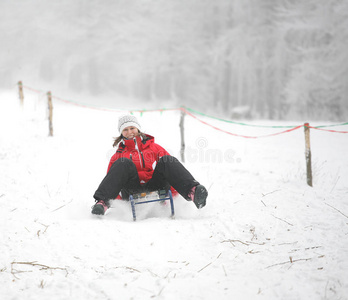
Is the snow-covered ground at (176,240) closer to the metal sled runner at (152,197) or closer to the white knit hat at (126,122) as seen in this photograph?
the metal sled runner at (152,197)

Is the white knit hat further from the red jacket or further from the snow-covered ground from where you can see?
the snow-covered ground

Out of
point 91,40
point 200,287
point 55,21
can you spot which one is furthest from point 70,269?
point 55,21

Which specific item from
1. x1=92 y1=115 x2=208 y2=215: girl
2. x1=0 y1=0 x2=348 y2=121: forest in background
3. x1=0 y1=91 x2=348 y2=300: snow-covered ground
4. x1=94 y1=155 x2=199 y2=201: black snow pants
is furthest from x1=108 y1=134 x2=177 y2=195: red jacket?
x1=0 y1=0 x2=348 y2=121: forest in background

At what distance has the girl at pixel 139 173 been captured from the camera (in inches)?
106

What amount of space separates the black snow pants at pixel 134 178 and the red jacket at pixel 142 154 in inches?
5.4

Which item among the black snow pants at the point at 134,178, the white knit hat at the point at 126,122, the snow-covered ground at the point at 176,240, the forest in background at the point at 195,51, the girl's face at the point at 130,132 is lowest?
the snow-covered ground at the point at 176,240

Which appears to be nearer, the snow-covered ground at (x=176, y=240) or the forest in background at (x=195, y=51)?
the snow-covered ground at (x=176, y=240)

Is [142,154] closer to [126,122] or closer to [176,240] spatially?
[126,122]

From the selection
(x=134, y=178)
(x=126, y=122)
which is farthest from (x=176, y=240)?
(x=126, y=122)

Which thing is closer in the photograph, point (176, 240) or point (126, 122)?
point (176, 240)

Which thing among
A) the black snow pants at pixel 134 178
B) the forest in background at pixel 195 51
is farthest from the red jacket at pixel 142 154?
the forest in background at pixel 195 51

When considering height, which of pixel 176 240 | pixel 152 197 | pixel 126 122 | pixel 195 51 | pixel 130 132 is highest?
pixel 195 51

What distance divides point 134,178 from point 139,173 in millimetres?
144

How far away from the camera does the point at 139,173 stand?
3.08 metres
